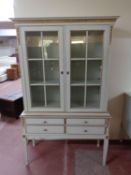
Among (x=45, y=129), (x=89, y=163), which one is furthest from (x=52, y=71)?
(x=89, y=163)

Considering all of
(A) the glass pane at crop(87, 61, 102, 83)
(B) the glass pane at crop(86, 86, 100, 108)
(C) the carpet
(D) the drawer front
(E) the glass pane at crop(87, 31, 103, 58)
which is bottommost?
(C) the carpet

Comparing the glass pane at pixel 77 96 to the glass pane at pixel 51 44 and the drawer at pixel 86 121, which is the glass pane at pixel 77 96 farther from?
the glass pane at pixel 51 44

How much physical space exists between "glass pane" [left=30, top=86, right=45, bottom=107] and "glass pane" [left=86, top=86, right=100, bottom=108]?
55 centimetres

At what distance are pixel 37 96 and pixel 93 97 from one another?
681 mm

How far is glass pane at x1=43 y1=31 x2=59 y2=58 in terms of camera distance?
Answer: 1.56 m

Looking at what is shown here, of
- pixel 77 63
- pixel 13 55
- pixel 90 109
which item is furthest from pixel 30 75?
pixel 13 55

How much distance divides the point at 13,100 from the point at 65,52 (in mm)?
1904

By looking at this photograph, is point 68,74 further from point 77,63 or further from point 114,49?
point 114,49

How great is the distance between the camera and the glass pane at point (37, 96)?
1.77 m

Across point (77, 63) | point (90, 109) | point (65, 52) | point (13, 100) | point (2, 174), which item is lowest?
point (2, 174)

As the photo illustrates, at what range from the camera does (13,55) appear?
322 inches

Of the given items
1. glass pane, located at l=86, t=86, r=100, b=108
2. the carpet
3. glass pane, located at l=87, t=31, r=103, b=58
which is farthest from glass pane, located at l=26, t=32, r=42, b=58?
the carpet

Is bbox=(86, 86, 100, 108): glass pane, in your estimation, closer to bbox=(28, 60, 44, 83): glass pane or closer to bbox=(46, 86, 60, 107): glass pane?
bbox=(46, 86, 60, 107): glass pane

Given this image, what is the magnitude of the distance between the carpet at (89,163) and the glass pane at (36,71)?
1.17 metres
